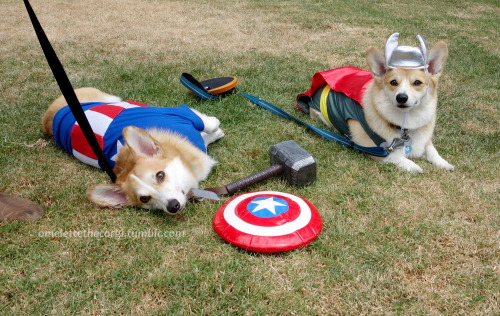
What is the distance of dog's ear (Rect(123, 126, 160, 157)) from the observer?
8.75ft

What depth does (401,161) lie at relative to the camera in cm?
324

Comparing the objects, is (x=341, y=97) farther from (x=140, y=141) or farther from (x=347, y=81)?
(x=140, y=141)

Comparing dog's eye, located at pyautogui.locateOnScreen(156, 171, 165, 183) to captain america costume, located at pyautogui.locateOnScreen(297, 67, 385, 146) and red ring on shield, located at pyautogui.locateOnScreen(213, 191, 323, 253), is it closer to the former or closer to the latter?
red ring on shield, located at pyautogui.locateOnScreen(213, 191, 323, 253)

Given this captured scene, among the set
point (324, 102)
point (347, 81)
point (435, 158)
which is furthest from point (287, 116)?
point (435, 158)

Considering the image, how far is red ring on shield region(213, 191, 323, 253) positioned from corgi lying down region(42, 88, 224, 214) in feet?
1.35

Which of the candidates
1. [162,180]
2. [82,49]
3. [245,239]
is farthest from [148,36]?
[245,239]

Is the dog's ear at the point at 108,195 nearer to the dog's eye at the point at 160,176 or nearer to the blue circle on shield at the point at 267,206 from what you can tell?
the dog's eye at the point at 160,176

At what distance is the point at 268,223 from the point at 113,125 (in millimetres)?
1564

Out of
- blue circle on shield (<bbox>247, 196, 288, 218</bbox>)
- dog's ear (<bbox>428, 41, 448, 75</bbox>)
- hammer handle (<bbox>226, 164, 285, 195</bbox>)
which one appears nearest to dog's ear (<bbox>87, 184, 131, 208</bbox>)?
hammer handle (<bbox>226, 164, 285, 195</bbox>)

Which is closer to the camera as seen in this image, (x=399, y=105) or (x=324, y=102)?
(x=399, y=105)

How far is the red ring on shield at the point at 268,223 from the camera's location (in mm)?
2244

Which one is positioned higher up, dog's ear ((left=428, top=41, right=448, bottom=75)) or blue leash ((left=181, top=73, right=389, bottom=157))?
dog's ear ((left=428, top=41, right=448, bottom=75))

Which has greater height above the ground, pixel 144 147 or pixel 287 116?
pixel 144 147

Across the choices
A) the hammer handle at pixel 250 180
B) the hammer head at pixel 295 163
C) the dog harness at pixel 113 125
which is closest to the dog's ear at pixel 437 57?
the hammer head at pixel 295 163
